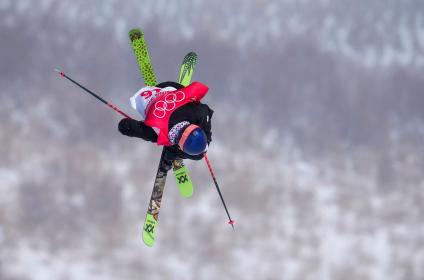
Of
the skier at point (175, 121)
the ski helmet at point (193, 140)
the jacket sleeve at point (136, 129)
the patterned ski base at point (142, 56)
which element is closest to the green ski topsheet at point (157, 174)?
the patterned ski base at point (142, 56)

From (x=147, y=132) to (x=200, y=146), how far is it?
1118mm

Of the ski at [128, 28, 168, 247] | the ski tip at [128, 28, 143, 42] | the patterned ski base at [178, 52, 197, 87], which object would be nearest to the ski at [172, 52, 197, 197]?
the patterned ski base at [178, 52, 197, 87]

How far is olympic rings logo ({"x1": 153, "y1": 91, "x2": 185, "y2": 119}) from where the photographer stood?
10.4 metres

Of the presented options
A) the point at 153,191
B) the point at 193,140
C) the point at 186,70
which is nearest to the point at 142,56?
A: the point at 186,70

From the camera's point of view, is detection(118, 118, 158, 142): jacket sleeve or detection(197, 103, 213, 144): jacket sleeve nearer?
detection(118, 118, 158, 142): jacket sleeve

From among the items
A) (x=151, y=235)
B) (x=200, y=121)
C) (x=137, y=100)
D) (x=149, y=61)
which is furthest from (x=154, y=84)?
(x=151, y=235)

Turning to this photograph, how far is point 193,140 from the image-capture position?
993 cm

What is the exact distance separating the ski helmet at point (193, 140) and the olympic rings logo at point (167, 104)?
60 cm

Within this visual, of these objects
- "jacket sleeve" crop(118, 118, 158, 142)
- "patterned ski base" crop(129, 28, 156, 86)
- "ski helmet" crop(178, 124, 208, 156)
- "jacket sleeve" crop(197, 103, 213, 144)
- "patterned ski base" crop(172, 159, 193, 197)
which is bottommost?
"ski helmet" crop(178, 124, 208, 156)

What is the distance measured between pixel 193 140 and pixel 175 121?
56cm

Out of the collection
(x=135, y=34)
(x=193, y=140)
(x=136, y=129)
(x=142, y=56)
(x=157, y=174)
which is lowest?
(x=193, y=140)

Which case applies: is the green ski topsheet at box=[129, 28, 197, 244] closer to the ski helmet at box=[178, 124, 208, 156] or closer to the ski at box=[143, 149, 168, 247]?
the ski at box=[143, 149, 168, 247]

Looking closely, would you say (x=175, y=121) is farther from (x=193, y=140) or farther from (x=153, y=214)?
(x=153, y=214)

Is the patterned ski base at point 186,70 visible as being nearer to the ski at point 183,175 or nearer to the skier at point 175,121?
the ski at point 183,175
